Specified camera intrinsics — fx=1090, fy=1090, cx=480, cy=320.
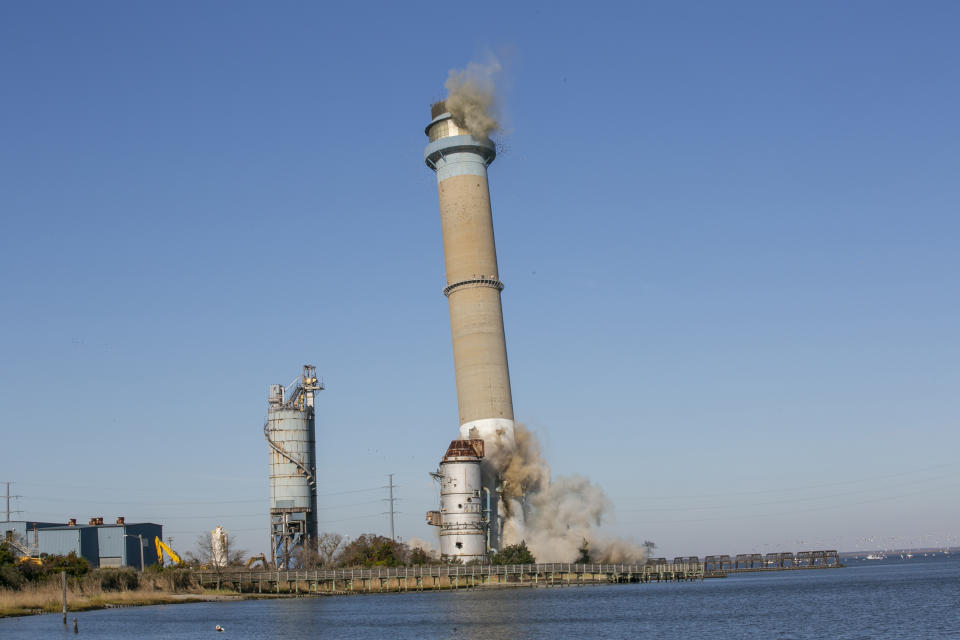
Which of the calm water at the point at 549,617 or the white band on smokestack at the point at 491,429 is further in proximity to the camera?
the white band on smokestack at the point at 491,429

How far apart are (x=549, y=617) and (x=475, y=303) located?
149 ft

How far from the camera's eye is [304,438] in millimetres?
116125

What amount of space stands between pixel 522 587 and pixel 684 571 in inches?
1102

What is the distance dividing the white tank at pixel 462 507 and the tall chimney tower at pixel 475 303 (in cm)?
204

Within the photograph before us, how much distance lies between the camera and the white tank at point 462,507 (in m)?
105

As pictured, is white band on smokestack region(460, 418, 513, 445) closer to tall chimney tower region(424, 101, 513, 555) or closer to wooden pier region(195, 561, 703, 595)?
tall chimney tower region(424, 101, 513, 555)


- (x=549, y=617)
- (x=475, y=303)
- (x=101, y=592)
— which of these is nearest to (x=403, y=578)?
(x=101, y=592)

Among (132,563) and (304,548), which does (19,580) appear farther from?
(132,563)

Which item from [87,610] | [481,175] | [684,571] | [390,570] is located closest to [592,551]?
[684,571]

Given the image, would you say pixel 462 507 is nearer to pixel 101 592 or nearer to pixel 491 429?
pixel 491 429

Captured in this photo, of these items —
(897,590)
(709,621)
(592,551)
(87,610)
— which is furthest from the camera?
(592,551)

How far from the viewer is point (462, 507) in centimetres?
10544

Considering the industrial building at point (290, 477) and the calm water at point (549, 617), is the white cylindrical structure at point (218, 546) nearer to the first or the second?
the industrial building at point (290, 477)

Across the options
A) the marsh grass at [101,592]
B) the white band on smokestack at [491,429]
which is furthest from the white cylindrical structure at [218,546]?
the white band on smokestack at [491,429]
